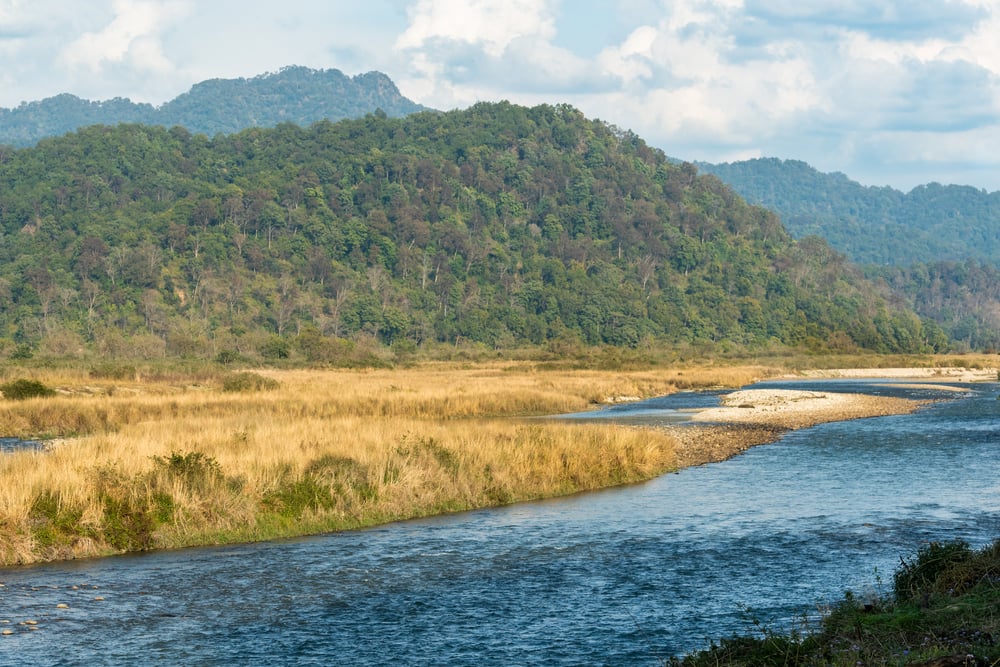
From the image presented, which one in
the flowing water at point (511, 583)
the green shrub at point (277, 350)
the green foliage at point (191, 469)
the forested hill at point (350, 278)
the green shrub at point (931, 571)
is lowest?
the flowing water at point (511, 583)

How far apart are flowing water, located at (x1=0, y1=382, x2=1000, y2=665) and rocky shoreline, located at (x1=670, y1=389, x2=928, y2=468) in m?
10.1

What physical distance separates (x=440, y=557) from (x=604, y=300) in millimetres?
156140

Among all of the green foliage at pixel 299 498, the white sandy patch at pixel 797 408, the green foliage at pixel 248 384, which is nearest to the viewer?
the green foliage at pixel 299 498

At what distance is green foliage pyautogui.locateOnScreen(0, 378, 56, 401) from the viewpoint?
48.9 metres

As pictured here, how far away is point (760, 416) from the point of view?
5341 centimetres

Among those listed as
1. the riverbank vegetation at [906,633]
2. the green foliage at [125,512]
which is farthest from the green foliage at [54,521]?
the riverbank vegetation at [906,633]

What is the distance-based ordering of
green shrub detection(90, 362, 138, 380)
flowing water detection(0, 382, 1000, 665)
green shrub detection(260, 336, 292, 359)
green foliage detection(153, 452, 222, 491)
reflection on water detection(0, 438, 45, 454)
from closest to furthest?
flowing water detection(0, 382, 1000, 665)
green foliage detection(153, 452, 222, 491)
reflection on water detection(0, 438, 45, 454)
green shrub detection(90, 362, 138, 380)
green shrub detection(260, 336, 292, 359)

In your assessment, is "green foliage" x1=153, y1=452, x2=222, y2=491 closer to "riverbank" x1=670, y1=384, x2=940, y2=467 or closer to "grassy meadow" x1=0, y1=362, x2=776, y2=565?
"grassy meadow" x1=0, y1=362, x2=776, y2=565

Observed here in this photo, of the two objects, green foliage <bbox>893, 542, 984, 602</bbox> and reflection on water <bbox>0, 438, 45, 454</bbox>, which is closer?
green foliage <bbox>893, 542, 984, 602</bbox>

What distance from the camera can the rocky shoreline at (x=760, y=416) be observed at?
39506 millimetres

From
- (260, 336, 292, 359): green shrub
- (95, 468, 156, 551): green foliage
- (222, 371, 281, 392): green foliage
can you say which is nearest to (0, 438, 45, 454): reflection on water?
(95, 468, 156, 551): green foliage

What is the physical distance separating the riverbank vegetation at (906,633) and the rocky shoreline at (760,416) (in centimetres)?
2005

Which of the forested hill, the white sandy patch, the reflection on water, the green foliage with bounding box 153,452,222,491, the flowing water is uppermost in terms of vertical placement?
the forested hill

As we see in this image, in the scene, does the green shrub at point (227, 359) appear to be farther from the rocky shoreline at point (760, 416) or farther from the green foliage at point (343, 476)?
the green foliage at point (343, 476)
